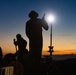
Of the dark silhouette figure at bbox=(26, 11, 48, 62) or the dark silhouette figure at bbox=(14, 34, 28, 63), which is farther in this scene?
the dark silhouette figure at bbox=(14, 34, 28, 63)

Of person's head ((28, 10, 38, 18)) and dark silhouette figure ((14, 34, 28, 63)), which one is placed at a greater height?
person's head ((28, 10, 38, 18))

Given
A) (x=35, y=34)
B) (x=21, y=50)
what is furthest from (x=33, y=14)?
(x=21, y=50)

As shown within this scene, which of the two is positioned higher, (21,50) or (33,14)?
(33,14)

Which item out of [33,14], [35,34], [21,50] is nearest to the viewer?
[33,14]

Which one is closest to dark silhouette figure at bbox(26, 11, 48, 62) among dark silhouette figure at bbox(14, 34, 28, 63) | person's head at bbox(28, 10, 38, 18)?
person's head at bbox(28, 10, 38, 18)

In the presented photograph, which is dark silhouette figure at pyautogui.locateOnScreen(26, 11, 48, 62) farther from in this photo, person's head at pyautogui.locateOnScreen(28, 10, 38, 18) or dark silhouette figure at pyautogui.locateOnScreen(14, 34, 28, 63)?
dark silhouette figure at pyautogui.locateOnScreen(14, 34, 28, 63)

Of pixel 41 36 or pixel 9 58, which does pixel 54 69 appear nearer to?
pixel 41 36

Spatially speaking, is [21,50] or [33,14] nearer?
[33,14]

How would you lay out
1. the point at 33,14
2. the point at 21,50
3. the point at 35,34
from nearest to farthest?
the point at 33,14, the point at 35,34, the point at 21,50

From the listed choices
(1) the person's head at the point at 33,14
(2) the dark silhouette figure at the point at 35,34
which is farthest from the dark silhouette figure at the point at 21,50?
(1) the person's head at the point at 33,14

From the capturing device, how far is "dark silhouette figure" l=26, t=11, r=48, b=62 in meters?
11.2

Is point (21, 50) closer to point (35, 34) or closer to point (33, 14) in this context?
point (35, 34)

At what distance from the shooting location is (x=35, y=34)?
447 inches

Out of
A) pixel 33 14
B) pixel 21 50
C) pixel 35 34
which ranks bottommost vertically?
pixel 21 50
